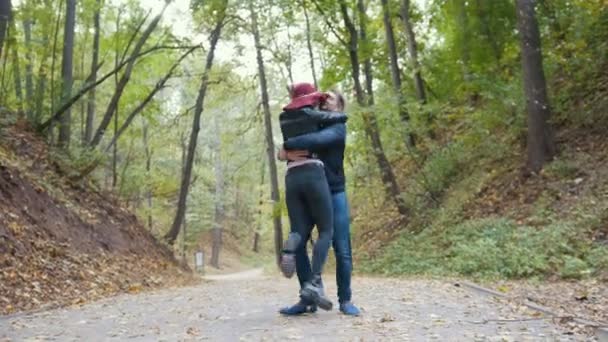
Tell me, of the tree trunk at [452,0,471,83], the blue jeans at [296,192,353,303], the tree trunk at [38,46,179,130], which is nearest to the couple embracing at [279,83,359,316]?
the blue jeans at [296,192,353,303]

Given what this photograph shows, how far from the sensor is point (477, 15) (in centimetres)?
1838

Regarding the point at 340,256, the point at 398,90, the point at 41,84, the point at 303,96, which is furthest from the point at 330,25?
the point at 340,256

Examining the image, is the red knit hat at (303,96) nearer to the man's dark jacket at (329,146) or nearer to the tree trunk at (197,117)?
the man's dark jacket at (329,146)

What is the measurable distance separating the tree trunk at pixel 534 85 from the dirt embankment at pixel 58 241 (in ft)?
28.5

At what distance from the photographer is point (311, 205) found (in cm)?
526

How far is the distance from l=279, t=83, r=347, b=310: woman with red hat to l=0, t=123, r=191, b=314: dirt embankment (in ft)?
13.3

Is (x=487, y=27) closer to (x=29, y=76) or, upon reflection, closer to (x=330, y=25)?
(x=330, y=25)

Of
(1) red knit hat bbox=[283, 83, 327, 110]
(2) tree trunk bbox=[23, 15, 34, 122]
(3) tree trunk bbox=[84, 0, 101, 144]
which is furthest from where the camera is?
(3) tree trunk bbox=[84, 0, 101, 144]

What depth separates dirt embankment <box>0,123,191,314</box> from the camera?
8698 millimetres

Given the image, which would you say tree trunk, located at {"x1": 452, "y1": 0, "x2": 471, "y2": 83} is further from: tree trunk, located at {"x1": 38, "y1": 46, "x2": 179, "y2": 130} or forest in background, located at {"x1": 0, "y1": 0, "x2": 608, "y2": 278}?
tree trunk, located at {"x1": 38, "y1": 46, "x2": 179, "y2": 130}

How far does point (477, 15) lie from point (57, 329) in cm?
1605

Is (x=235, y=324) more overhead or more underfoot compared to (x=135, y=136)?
more underfoot

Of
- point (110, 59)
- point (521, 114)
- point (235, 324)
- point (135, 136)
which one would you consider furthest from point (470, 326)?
point (135, 136)

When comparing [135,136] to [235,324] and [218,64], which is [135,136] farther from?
[235,324]
